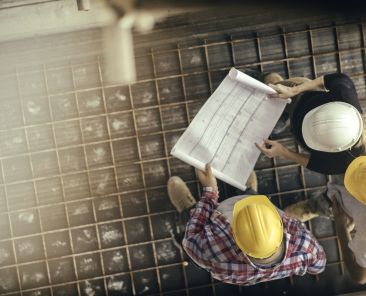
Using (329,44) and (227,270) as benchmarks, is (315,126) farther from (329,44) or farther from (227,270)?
(329,44)

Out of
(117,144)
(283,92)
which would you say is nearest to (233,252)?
(283,92)

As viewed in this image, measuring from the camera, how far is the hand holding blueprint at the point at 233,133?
350 centimetres

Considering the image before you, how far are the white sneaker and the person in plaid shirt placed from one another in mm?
628

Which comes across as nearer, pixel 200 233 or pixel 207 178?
pixel 200 233

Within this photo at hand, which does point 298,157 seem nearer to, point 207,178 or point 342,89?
point 342,89

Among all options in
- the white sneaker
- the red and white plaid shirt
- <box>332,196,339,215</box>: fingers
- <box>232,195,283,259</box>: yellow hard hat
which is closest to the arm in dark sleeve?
<box>332,196,339,215</box>: fingers

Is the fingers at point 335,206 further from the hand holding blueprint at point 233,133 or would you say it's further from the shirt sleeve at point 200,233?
the shirt sleeve at point 200,233

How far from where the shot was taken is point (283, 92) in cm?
338

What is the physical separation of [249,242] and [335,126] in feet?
3.36

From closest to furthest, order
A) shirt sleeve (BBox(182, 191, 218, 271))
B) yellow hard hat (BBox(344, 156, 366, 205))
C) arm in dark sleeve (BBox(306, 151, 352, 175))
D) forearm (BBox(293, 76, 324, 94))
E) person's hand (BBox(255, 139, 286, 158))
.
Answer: yellow hard hat (BBox(344, 156, 366, 205)), shirt sleeve (BBox(182, 191, 218, 271)), arm in dark sleeve (BBox(306, 151, 352, 175)), forearm (BBox(293, 76, 324, 94)), person's hand (BBox(255, 139, 286, 158))

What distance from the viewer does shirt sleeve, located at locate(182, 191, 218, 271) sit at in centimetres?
297

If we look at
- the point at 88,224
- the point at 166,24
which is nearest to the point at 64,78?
the point at 166,24

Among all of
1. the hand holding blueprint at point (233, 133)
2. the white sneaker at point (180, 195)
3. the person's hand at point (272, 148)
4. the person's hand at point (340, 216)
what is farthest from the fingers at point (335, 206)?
the white sneaker at point (180, 195)

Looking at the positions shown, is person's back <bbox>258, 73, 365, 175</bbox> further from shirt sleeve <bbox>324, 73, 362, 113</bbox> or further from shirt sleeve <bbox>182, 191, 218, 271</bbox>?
shirt sleeve <bbox>182, 191, 218, 271</bbox>
